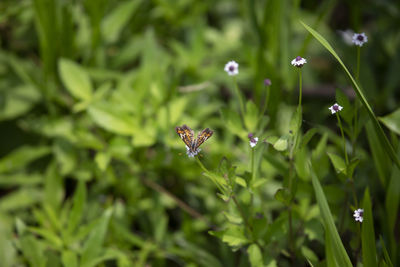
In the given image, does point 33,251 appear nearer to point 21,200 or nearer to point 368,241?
point 21,200

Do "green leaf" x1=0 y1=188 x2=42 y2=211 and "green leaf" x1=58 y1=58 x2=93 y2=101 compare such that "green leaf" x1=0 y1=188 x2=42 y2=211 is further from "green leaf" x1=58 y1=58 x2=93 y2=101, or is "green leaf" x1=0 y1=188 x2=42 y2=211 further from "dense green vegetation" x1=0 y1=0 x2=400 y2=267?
"green leaf" x1=58 y1=58 x2=93 y2=101

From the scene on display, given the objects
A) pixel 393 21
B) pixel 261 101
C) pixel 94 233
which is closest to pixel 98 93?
pixel 94 233

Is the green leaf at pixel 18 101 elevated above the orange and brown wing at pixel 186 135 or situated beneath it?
elevated above

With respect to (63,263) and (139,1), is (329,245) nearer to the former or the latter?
(63,263)

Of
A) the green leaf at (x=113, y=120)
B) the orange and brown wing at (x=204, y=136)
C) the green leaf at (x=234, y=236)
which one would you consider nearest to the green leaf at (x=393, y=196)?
the green leaf at (x=234, y=236)

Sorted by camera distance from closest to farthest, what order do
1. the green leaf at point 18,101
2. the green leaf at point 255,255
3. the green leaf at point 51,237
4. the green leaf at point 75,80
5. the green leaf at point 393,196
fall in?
the green leaf at point 255,255 < the green leaf at point 393,196 < the green leaf at point 51,237 < the green leaf at point 75,80 < the green leaf at point 18,101

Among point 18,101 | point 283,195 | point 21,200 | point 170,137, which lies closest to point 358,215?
point 283,195

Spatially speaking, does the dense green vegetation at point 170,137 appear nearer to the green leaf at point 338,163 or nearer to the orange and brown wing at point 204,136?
the green leaf at point 338,163
